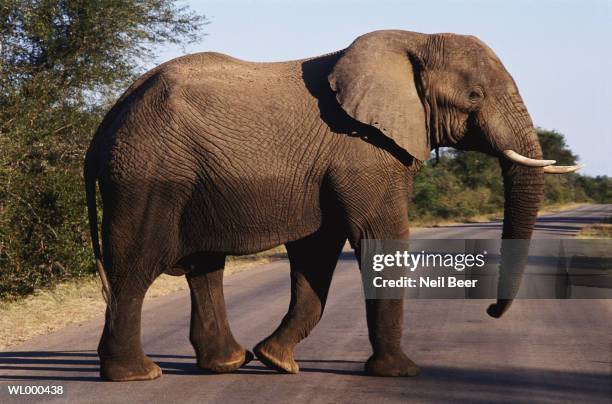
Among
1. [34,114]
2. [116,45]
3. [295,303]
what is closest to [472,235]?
[116,45]

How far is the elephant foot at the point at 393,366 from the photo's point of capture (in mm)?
8516

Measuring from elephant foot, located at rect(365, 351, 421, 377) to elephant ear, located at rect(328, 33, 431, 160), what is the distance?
5.01 feet

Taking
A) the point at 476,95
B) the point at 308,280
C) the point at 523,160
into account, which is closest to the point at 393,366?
the point at 308,280

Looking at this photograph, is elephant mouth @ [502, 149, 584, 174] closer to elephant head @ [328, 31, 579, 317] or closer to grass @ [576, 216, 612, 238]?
elephant head @ [328, 31, 579, 317]

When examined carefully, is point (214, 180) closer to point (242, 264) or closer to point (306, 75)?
point (306, 75)

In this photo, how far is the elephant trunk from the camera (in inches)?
344

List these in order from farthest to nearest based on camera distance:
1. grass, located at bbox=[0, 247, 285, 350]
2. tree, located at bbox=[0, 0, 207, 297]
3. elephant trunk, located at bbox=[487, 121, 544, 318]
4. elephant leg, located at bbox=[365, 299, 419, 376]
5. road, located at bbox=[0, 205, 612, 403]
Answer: tree, located at bbox=[0, 0, 207, 297] < grass, located at bbox=[0, 247, 285, 350] < elephant trunk, located at bbox=[487, 121, 544, 318] < elephant leg, located at bbox=[365, 299, 419, 376] < road, located at bbox=[0, 205, 612, 403]

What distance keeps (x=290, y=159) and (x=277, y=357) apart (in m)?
1.55

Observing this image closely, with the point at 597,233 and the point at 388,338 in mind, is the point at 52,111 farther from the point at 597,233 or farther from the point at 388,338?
the point at 597,233

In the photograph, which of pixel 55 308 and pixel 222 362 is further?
pixel 55 308

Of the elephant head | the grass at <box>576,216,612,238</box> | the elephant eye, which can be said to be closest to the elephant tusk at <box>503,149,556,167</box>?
the elephant head

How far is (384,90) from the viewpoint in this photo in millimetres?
8719

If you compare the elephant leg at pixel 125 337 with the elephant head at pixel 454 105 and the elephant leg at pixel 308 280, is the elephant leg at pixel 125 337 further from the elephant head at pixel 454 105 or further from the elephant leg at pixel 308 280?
the elephant head at pixel 454 105

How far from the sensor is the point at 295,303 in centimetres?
907
